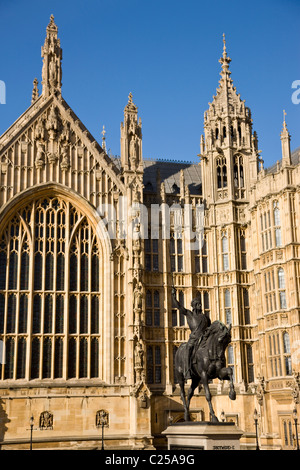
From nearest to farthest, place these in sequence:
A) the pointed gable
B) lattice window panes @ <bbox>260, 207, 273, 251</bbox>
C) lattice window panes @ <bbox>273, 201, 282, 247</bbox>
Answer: lattice window panes @ <bbox>273, 201, 282, 247</bbox> < lattice window panes @ <bbox>260, 207, 273, 251</bbox> < the pointed gable

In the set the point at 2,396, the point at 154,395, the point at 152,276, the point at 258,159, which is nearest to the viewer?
the point at 2,396

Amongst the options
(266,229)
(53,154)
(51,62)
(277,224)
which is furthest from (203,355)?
(51,62)

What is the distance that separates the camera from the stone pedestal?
24484 millimetres

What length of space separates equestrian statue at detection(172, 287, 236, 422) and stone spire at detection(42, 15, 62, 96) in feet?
90.2

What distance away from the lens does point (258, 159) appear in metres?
51.6

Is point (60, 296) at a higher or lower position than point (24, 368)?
higher

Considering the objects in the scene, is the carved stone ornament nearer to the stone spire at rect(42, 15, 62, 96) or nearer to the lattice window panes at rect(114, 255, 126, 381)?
the lattice window panes at rect(114, 255, 126, 381)

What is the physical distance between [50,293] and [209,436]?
76.4ft

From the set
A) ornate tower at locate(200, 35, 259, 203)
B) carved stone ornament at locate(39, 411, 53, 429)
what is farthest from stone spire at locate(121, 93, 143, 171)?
carved stone ornament at locate(39, 411, 53, 429)

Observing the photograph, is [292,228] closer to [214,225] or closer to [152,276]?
[214,225]

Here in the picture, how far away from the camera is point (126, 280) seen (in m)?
46.7

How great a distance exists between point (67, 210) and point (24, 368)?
458 inches

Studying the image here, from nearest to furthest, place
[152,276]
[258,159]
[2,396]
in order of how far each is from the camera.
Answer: [2,396]
[152,276]
[258,159]

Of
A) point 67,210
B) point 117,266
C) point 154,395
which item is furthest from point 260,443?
point 67,210
